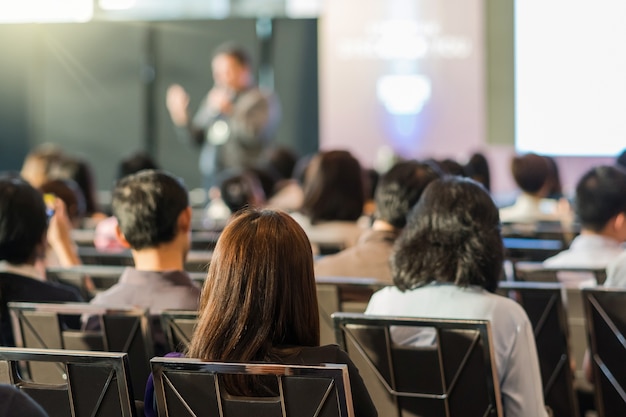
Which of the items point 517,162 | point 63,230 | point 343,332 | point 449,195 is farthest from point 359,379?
point 517,162

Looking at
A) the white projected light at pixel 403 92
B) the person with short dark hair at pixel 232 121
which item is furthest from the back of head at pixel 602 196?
the white projected light at pixel 403 92

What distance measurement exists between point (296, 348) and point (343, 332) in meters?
0.55

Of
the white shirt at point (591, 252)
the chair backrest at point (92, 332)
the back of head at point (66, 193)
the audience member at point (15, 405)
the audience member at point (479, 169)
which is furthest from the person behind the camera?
the audience member at point (479, 169)

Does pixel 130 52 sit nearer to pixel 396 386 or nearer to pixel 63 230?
pixel 63 230

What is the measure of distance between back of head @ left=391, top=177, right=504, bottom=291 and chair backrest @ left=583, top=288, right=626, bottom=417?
34 cm

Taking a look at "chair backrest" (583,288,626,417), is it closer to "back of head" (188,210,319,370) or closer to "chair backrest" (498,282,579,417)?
"chair backrest" (498,282,579,417)

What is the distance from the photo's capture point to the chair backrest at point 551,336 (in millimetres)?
3006

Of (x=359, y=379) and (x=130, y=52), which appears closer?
(x=359, y=379)

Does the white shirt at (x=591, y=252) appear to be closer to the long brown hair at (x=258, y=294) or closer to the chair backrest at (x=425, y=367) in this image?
the chair backrest at (x=425, y=367)

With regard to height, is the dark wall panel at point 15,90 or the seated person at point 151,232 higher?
the dark wall panel at point 15,90

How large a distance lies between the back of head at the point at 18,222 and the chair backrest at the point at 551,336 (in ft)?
5.00

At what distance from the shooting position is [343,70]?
32.7 feet

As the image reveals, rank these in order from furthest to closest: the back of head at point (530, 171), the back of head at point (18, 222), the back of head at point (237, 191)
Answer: the back of head at point (530, 171)
the back of head at point (237, 191)
the back of head at point (18, 222)

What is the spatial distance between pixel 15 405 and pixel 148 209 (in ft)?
5.73
